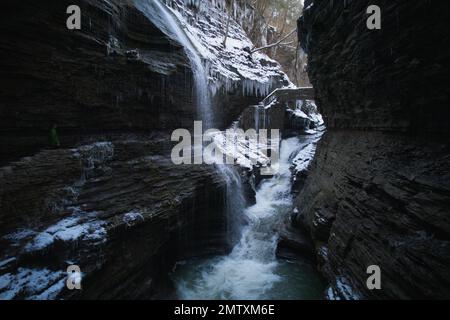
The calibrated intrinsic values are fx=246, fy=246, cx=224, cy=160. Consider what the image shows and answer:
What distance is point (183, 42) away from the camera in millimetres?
10336

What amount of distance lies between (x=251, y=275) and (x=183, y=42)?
30.4ft

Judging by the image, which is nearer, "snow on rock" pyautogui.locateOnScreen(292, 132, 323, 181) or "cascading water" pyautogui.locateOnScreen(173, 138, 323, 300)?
"cascading water" pyautogui.locateOnScreen(173, 138, 323, 300)

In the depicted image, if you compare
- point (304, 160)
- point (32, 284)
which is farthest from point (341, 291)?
point (304, 160)

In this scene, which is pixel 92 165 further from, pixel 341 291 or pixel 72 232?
pixel 341 291

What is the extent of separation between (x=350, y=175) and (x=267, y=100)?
14.4 m

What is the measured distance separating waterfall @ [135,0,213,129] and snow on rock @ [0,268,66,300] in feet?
26.7

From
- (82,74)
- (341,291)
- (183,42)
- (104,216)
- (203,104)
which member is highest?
(183,42)

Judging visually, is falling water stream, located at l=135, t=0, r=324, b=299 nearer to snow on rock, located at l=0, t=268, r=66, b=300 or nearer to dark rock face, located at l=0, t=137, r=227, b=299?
dark rock face, located at l=0, t=137, r=227, b=299

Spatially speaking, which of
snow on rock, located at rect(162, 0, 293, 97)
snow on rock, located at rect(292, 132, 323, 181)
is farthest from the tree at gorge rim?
snow on rock, located at rect(292, 132, 323, 181)

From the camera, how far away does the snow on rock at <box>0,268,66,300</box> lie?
3906mm

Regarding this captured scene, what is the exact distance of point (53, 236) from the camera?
4.70 meters
